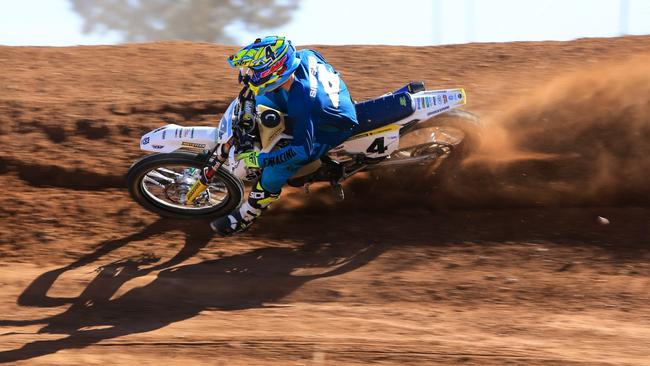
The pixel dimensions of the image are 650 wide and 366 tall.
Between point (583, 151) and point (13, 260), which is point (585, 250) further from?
point (13, 260)

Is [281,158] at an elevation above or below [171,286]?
above

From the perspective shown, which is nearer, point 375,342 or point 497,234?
point 375,342

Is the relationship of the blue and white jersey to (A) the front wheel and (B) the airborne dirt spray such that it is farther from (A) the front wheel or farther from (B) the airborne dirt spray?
(B) the airborne dirt spray

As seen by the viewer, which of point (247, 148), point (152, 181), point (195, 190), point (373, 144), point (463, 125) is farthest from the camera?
point (463, 125)

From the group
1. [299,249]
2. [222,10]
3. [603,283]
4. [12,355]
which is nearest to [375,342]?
[299,249]

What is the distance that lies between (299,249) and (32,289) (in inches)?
90.4

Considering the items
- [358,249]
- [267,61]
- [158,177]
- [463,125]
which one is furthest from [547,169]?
[158,177]

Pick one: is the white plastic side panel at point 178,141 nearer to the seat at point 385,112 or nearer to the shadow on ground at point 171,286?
the shadow on ground at point 171,286

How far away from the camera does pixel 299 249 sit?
22.4ft

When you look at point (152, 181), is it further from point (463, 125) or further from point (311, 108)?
point (463, 125)

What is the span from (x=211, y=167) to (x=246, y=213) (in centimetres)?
51

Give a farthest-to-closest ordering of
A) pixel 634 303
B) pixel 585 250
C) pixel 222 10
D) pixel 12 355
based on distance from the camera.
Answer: pixel 222 10 → pixel 585 250 → pixel 634 303 → pixel 12 355

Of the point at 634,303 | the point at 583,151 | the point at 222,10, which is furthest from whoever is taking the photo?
the point at 222,10

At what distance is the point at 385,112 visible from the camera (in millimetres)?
6637
